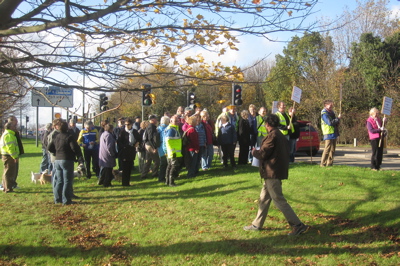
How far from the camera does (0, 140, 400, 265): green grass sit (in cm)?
610

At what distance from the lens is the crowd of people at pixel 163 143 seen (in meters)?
10.1

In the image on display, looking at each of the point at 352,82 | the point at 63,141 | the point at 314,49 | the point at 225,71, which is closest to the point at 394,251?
the point at 225,71

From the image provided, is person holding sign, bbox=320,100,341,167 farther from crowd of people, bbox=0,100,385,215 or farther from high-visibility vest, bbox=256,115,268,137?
high-visibility vest, bbox=256,115,268,137

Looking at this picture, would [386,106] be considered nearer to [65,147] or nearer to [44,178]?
[65,147]

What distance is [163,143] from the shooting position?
11891 millimetres

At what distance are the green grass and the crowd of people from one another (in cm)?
81

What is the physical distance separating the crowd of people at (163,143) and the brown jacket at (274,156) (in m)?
4.15

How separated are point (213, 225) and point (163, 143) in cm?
476

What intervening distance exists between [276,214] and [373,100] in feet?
88.9

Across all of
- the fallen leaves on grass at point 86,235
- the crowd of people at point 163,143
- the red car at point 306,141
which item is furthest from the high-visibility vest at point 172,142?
the red car at point 306,141

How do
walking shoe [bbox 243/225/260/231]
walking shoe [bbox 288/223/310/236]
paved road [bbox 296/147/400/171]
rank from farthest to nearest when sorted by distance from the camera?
paved road [bbox 296/147/400/171] < walking shoe [bbox 243/225/260/231] < walking shoe [bbox 288/223/310/236]

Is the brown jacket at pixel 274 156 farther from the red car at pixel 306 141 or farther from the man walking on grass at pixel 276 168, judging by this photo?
the red car at pixel 306 141

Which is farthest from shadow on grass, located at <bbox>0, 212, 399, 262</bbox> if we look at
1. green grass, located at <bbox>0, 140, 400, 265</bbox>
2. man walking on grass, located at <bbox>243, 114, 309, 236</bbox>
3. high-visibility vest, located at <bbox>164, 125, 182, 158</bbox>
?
high-visibility vest, located at <bbox>164, 125, 182, 158</bbox>

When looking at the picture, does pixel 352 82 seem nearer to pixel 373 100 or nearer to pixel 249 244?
pixel 373 100
